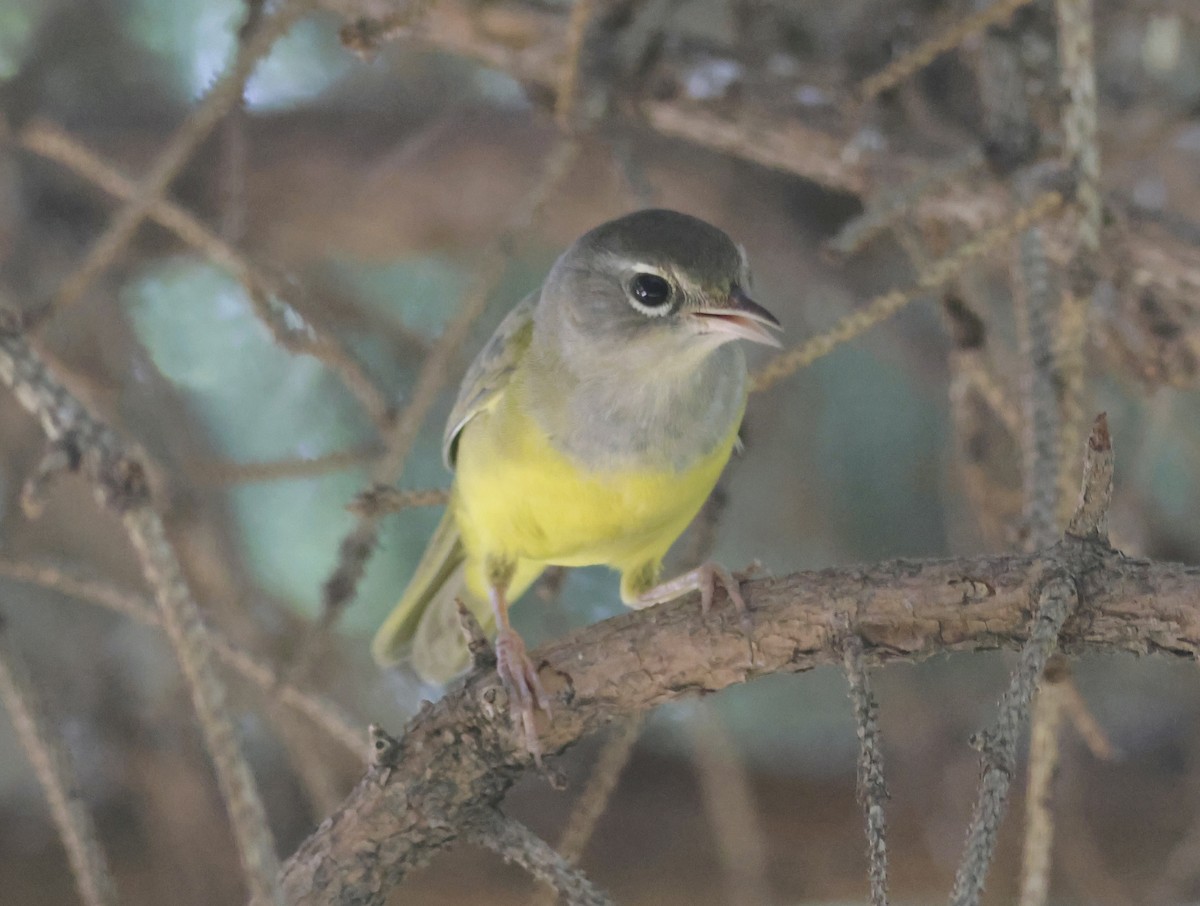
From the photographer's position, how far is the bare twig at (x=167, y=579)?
131 cm

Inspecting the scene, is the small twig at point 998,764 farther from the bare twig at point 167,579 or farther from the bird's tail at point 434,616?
the bird's tail at point 434,616

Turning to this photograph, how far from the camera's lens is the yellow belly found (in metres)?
2.26

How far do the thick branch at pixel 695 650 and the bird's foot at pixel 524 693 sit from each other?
20 millimetres

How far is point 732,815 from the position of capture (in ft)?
10.3

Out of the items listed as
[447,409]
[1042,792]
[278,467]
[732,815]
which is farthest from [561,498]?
[447,409]

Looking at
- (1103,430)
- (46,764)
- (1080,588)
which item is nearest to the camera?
(1103,430)

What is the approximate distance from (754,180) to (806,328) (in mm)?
559

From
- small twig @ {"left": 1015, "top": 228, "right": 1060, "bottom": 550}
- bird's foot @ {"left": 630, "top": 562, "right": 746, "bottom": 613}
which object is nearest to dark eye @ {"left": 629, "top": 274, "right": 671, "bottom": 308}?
bird's foot @ {"left": 630, "top": 562, "right": 746, "bottom": 613}

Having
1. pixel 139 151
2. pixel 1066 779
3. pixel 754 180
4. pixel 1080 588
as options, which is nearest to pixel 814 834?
pixel 1066 779

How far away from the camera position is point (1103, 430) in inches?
50.5

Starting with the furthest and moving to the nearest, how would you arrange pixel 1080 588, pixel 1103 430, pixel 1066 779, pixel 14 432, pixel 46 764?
pixel 14 432 < pixel 1066 779 < pixel 46 764 < pixel 1080 588 < pixel 1103 430

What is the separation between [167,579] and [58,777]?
1.36 feet

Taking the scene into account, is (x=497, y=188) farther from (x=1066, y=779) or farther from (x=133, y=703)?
(x=1066, y=779)

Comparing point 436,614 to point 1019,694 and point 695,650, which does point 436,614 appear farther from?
point 1019,694
